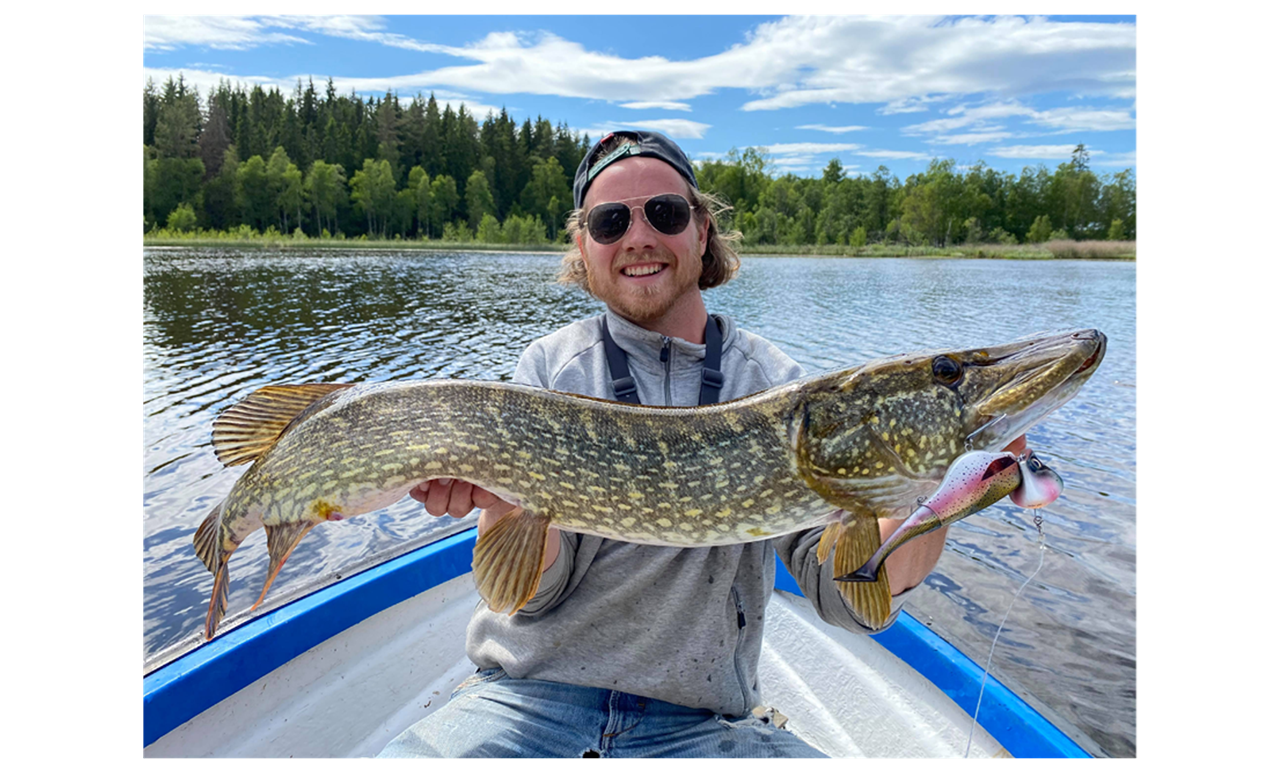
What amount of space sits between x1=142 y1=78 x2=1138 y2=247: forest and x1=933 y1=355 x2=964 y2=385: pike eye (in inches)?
2474

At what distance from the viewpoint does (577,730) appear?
1841 millimetres

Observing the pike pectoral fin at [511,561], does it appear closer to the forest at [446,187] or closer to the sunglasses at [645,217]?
the sunglasses at [645,217]

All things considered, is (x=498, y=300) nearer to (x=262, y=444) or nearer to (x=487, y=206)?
(x=262, y=444)

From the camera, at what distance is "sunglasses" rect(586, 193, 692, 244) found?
2.35 metres

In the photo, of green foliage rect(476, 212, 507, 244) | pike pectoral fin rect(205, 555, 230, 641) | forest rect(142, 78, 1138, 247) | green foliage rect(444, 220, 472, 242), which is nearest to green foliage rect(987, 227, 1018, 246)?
forest rect(142, 78, 1138, 247)

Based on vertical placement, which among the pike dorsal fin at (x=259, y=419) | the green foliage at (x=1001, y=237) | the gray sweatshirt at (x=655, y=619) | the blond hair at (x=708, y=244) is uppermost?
the green foliage at (x=1001, y=237)

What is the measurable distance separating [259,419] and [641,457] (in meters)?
1.16

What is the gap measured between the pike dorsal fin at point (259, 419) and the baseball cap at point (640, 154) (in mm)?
1168

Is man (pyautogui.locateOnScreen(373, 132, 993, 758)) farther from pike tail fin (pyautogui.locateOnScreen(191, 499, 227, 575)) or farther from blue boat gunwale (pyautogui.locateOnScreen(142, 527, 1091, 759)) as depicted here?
blue boat gunwale (pyautogui.locateOnScreen(142, 527, 1091, 759))

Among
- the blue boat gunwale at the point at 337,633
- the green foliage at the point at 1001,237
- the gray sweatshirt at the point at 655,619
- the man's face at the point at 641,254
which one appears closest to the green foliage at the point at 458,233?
the green foliage at the point at 1001,237

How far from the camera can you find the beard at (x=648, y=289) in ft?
7.62

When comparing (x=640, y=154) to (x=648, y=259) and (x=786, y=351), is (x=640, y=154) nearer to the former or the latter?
(x=648, y=259)
